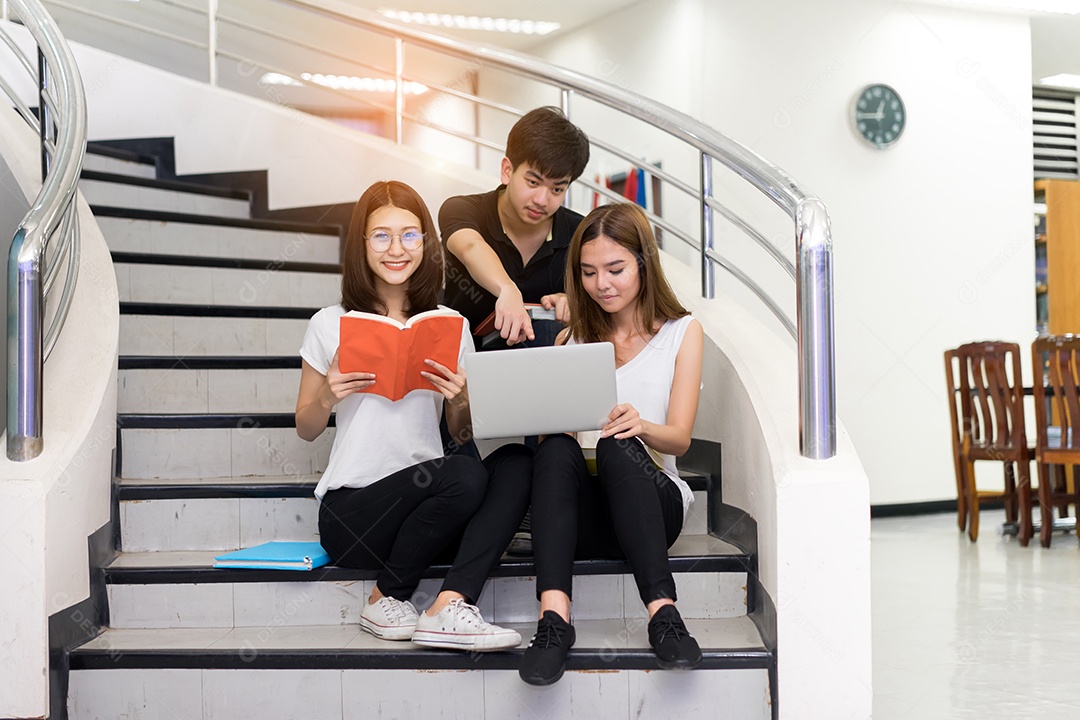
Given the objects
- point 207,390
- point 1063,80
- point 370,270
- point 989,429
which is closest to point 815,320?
point 370,270

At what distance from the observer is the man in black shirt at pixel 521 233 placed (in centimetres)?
216

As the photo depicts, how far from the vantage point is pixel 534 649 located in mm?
1661

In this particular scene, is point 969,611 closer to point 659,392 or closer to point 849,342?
point 659,392

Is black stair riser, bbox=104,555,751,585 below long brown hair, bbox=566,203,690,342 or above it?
below

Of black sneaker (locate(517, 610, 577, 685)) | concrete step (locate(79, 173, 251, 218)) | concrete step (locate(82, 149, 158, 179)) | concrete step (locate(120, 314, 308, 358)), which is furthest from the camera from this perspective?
concrete step (locate(82, 149, 158, 179))

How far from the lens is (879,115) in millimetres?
5258

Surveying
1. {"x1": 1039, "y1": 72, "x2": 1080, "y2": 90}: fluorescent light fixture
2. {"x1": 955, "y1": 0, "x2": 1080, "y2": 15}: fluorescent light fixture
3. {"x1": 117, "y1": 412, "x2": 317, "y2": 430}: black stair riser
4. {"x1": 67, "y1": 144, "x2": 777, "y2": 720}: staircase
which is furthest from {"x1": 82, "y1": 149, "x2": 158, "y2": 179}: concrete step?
{"x1": 1039, "y1": 72, "x2": 1080, "y2": 90}: fluorescent light fixture

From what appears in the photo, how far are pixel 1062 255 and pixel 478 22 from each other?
4.12m

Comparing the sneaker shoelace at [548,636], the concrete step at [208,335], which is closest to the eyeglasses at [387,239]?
the sneaker shoelace at [548,636]

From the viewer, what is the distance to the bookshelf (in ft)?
21.7

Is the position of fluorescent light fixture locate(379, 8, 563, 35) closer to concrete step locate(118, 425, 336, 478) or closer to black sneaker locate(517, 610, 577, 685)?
concrete step locate(118, 425, 336, 478)

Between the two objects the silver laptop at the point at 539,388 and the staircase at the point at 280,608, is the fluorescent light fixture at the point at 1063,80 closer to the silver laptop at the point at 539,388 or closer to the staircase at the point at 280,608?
the staircase at the point at 280,608

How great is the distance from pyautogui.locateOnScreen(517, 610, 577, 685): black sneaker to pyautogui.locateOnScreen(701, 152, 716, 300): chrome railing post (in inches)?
41.6

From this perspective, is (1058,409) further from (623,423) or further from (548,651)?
(548,651)
